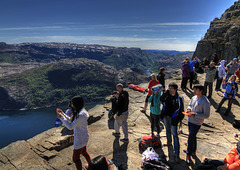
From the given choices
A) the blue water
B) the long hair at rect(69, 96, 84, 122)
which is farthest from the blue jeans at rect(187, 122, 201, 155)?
the blue water

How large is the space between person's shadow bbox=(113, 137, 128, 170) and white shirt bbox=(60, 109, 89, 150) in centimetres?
186

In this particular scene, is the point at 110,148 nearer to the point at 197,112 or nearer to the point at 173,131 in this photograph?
the point at 173,131

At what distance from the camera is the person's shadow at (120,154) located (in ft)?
18.6

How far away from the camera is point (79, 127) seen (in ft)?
15.2

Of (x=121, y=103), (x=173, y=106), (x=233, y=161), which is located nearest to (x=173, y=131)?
(x=173, y=106)

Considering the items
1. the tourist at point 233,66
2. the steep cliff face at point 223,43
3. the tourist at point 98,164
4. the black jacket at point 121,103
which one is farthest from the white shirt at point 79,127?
the steep cliff face at point 223,43

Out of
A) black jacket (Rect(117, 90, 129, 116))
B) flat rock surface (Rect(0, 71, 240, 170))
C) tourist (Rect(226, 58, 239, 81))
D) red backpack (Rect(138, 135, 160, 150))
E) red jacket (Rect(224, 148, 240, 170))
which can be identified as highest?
tourist (Rect(226, 58, 239, 81))

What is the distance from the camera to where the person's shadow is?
5.66 m

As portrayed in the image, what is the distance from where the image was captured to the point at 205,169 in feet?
15.2

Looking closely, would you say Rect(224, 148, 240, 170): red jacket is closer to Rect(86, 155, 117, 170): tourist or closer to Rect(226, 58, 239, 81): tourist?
Rect(86, 155, 117, 170): tourist

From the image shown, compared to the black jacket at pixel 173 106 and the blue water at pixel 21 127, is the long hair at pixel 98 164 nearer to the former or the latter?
the black jacket at pixel 173 106

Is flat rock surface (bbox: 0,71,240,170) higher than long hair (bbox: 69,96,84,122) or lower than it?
lower

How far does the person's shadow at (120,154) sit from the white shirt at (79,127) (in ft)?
6.10

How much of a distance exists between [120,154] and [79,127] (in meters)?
2.88
